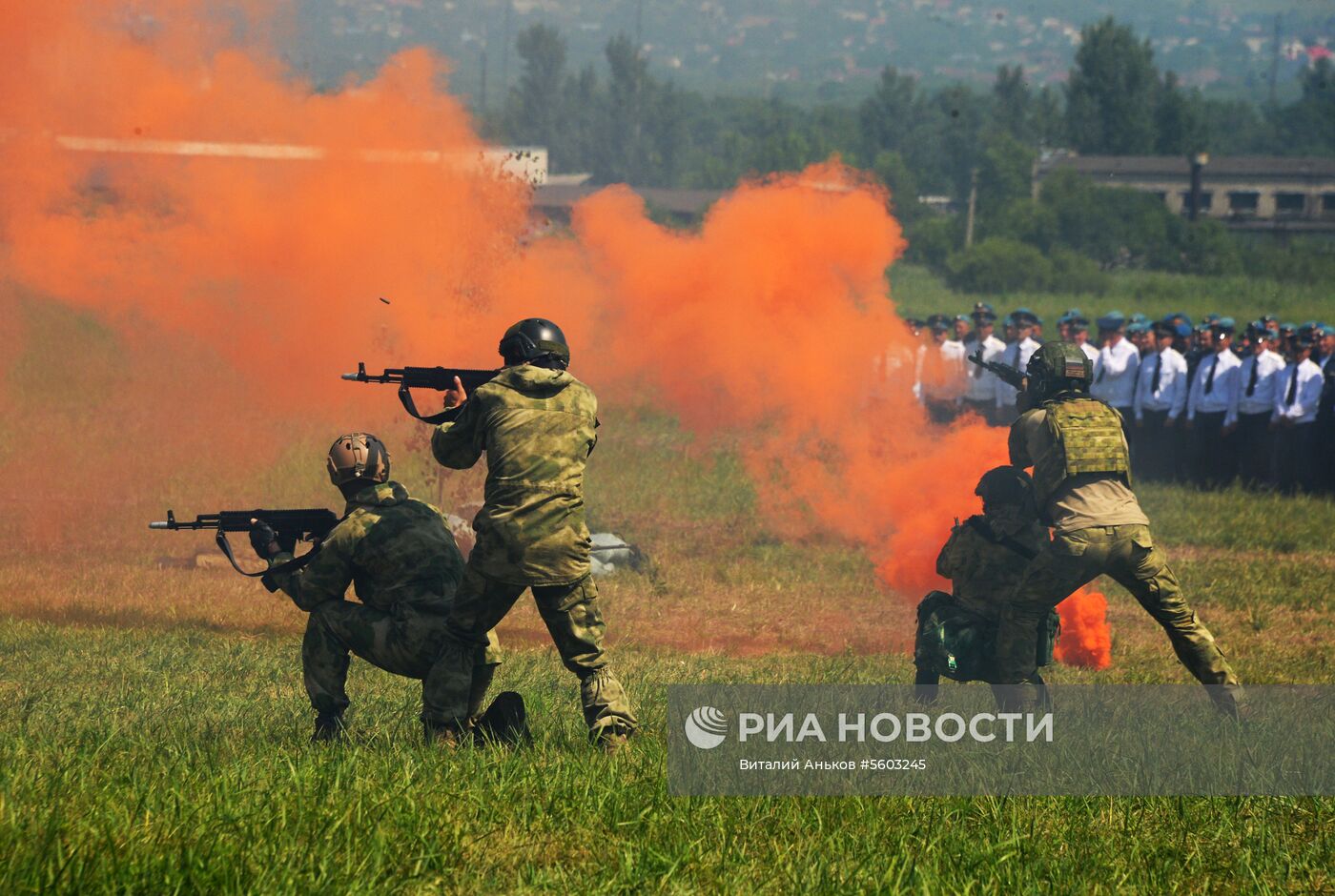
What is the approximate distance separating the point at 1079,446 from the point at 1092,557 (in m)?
0.61

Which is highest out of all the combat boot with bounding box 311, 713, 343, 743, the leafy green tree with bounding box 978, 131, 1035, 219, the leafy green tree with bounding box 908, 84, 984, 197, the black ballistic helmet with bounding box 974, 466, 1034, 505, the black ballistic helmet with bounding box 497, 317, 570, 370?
the leafy green tree with bounding box 908, 84, 984, 197

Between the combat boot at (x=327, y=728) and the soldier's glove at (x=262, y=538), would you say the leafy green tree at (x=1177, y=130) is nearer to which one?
the soldier's glove at (x=262, y=538)

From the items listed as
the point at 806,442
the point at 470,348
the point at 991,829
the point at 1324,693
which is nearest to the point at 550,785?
the point at 991,829

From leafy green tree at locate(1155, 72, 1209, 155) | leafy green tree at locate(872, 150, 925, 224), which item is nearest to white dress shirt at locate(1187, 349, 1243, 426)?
leafy green tree at locate(872, 150, 925, 224)

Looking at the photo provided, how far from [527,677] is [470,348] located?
5.84 meters

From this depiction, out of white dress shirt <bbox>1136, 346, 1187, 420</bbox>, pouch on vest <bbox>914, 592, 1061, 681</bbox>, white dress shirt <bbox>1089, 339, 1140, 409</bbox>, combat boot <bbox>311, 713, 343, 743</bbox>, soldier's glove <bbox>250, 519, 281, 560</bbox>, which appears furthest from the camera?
Result: white dress shirt <bbox>1089, 339, 1140, 409</bbox>

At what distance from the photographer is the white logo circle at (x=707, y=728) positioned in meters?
6.70

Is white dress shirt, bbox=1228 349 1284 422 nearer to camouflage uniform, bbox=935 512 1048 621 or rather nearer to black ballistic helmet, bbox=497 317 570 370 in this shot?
camouflage uniform, bbox=935 512 1048 621

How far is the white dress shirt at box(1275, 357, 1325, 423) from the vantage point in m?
16.5

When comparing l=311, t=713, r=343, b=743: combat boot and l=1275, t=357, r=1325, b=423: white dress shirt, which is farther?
l=1275, t=357, r=1325, b=423: white dress shirt

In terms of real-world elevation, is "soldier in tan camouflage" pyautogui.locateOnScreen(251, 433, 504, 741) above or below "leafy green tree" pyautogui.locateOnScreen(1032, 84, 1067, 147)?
below

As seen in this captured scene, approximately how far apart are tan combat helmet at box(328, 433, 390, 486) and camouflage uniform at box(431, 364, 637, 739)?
47 cm

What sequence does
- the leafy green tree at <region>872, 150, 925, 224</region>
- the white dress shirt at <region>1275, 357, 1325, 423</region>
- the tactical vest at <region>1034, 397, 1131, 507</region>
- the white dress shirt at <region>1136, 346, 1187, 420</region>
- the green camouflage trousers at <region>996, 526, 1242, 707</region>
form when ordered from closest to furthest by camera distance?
the green camouflage trousers at <region>996, 526, 1242, 707</region> → the tactical vest at <region>1034, 397, 1131, 507</region> → the white dress shirt at <region>1275, 357, 1325, 423</region> → the white dress shirt at <region>1136, 346, 1187, 420</region> → the leafy green tree at <region>872, 150, 925, 224</region>

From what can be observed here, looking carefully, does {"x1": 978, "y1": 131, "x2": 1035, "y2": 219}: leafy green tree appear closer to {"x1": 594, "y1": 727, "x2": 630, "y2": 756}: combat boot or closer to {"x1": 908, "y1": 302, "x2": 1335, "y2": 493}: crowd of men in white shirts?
{"x1": 908, "y1": 302, "x2": 1335, "y2": 493}: crowd of men in white shirts
